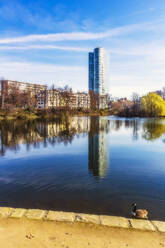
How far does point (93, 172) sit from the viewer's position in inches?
458

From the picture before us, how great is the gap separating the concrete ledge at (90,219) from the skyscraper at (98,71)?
18660cm

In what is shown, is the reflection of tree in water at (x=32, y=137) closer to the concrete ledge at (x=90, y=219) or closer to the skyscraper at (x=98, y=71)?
the concrete ledge at (x=90, y=219)

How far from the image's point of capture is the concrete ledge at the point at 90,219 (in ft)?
18.6

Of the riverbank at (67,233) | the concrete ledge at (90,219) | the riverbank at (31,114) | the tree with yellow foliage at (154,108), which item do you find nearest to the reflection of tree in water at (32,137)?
the concrete ledge at (90,219)

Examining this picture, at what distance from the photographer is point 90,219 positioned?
6.03 m

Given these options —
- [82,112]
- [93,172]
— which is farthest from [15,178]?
[82,112]

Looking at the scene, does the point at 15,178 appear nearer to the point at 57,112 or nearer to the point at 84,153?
the point at 84,153

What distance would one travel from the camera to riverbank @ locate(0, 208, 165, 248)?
4859 millimetres

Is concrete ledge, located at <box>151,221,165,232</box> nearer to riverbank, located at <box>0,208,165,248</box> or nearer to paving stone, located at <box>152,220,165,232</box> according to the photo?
paving stone, located at <box>152,220,165,232</box>

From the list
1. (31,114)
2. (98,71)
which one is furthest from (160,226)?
(98,71)

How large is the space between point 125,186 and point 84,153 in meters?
7.32

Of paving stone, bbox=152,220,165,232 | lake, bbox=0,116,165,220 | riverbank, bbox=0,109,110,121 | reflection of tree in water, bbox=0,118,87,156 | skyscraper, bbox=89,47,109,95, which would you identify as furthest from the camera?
skyscraper, bbox=89,47,109,95

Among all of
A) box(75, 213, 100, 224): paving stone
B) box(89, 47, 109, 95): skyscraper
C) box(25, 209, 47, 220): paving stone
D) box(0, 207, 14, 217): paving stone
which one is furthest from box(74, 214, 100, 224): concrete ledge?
box(89, 47, 109, 95): skyscraper

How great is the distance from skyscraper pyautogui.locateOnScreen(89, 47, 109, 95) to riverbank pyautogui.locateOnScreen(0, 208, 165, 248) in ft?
613
